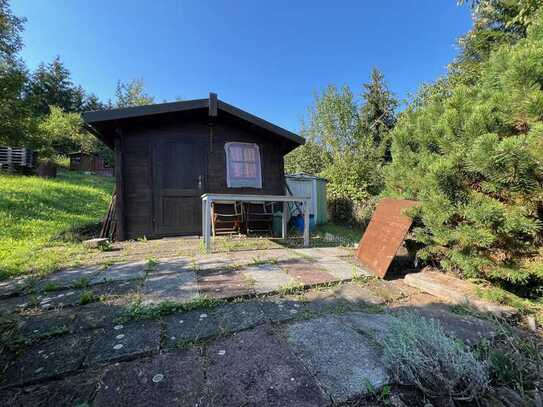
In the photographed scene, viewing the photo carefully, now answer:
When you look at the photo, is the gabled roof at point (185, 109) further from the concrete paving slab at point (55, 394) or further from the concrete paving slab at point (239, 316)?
the concrete paving slab at point (55, 394)

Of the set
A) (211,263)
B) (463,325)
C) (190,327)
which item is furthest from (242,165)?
(463,325)

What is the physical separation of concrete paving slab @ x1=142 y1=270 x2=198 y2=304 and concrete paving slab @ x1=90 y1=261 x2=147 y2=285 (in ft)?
0.72

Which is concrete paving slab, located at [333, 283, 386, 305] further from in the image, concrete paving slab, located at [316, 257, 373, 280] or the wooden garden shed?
the wooden garden shed

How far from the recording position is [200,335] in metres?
1.50

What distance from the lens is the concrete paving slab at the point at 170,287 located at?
2.03 m

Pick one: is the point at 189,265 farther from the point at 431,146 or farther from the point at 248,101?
the point at 248,101

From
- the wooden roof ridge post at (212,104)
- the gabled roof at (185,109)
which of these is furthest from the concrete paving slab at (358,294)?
the wooden roof ridge post at (212,104)

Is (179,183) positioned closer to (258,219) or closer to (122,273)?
(258,219)

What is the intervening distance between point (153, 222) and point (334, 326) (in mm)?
4574

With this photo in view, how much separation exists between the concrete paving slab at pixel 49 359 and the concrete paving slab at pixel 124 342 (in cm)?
6

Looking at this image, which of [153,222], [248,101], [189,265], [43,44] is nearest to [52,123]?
[43,44]

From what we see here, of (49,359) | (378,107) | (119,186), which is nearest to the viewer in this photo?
(49,359)

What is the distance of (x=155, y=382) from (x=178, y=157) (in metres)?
4.76

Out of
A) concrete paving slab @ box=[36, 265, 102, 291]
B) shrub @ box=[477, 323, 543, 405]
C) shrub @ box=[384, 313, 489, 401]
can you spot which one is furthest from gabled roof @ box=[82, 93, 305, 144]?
shrub @ box=[477, 323, 543, 405]
